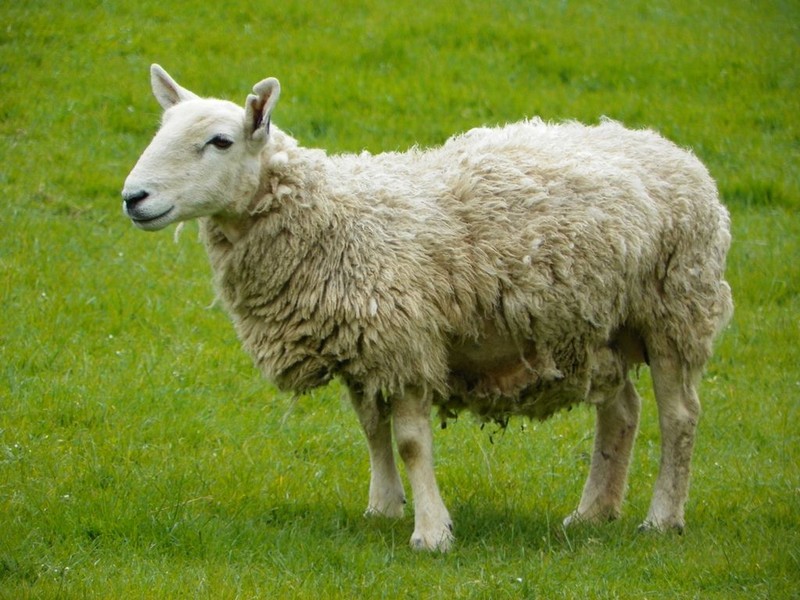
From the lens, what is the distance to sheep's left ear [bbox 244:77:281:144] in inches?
221

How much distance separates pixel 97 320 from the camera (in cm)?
877

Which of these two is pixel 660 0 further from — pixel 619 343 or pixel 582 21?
pixel 619 343

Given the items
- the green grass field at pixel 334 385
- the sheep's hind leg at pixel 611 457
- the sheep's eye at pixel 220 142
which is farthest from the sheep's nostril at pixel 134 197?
the sheep's hind leg at pixel 611 457

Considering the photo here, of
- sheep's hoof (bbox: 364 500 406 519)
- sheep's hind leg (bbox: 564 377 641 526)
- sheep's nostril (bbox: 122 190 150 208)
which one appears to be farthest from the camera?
sheep's hind leg (bbox: 564 377 641 526)

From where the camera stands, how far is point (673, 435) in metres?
6.42

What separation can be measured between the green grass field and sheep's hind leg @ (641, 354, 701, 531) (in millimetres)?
172

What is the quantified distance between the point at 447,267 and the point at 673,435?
1571mm

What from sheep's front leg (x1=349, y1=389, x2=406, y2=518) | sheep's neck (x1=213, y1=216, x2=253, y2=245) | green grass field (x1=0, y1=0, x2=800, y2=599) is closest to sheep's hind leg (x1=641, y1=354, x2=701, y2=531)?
green grass field (x1=0, y1=0, x2=800, y2=599)

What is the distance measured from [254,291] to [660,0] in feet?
44.3

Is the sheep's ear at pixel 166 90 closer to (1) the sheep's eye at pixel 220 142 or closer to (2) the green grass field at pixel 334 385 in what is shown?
(1) the sheep's eye at pixel 220 142

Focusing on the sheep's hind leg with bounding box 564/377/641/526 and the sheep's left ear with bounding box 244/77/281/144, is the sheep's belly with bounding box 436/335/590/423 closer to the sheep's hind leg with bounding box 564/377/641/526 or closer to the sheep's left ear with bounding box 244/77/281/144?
the sheep's hind leg with bounding box 564/377/641/526

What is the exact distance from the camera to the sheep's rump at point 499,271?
5746mm

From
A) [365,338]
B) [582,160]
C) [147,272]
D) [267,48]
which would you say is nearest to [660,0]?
[267,48]

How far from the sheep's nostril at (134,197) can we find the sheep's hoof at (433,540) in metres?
2.01
